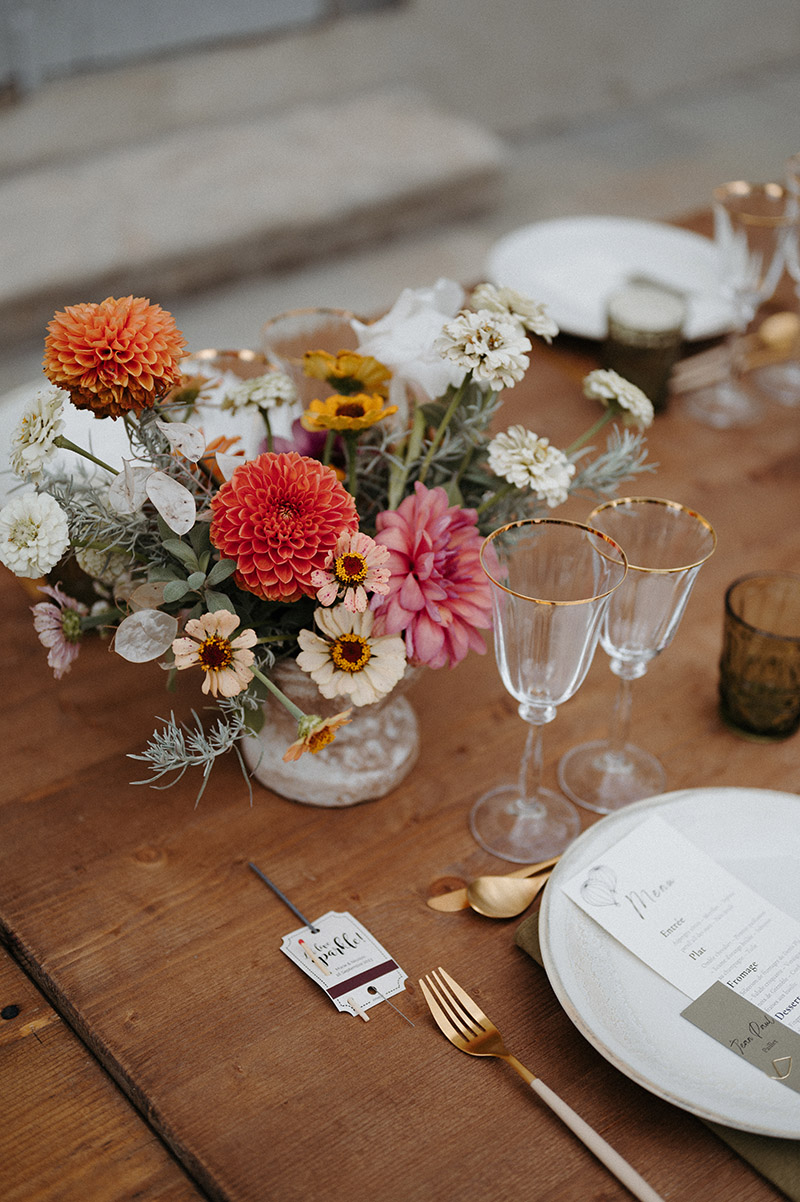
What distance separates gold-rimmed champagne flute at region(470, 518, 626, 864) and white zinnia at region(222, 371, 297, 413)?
→ 190mm

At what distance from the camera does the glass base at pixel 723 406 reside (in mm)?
1371

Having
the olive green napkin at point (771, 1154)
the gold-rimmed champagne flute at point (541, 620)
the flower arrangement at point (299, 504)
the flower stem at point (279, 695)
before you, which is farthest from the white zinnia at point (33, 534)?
the olive green napkin at point (771, 1154)

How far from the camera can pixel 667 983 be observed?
69 cm

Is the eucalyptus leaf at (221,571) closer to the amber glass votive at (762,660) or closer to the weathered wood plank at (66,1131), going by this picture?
the weathered wood plank at (66,1131)

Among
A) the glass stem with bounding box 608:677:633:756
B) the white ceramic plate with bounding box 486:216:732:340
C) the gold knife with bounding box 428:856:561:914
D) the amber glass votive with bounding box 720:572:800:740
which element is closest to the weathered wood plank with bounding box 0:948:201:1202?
the gold knife with bounding box 428:856:561:914

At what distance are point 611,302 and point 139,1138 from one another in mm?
1056

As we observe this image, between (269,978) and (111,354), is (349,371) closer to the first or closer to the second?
(111,354)

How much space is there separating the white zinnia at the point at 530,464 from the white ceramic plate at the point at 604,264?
781 millimetres

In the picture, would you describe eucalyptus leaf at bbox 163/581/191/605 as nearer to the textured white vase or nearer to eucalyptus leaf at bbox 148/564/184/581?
eucalyptus leaf at bbox 148/564/184/581

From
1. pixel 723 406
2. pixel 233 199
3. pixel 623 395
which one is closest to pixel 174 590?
pixel 623 395

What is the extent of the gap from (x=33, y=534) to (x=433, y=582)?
9.7 inches

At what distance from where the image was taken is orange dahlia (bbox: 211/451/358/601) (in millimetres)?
635

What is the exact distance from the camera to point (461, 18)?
330 cm

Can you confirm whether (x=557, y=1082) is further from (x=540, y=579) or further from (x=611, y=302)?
(x=611, y=302)
